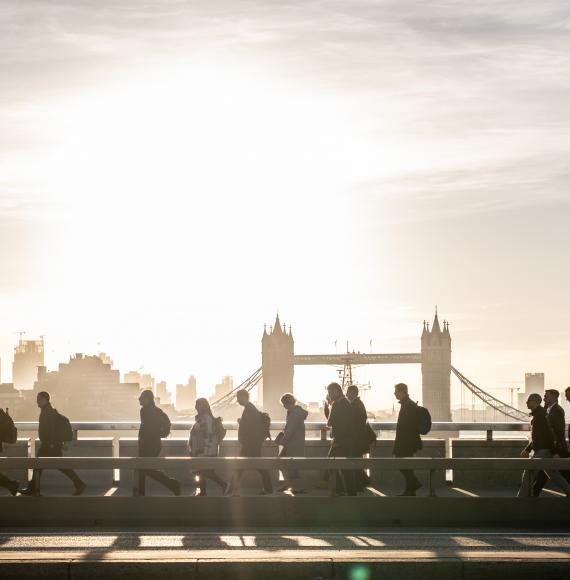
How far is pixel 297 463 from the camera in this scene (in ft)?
56.3

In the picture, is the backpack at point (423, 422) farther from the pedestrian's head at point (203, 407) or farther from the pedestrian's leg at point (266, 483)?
the pedestrian's head at point (203, 407)

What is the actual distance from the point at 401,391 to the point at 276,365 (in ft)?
578

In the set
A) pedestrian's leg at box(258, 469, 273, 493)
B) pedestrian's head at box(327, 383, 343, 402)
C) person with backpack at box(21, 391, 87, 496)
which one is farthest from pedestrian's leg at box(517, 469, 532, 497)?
person with backpack at box(21, 391, 87, 496)

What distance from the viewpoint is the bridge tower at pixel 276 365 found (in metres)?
194

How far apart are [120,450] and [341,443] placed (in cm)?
392

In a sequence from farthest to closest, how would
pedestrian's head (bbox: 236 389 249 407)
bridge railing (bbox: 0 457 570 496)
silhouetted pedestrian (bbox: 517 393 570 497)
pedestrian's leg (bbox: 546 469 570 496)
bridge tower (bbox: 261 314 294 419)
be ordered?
bridge tower (bbox: 261 314 294 419) → pedestrian's head (bbox: 236 389 249 407) → silhouetted pedestrian (bbox: 517 393 570 497) → pedestrian's leg (bbox: 546 469 570 496) → bridge railing (bbox: 0 457 570 496)

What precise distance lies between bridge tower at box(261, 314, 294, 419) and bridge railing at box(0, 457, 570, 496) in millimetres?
174312

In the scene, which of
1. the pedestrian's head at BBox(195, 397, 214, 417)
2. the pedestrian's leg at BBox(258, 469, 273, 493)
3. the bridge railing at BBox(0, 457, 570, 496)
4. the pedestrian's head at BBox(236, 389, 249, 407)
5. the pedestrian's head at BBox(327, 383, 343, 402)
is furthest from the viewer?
the pedestrian's head at BBox(327, 383, 343, 402)

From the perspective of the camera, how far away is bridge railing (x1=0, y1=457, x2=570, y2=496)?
16984 mm

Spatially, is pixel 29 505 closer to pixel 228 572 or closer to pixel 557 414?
pixel 228 572

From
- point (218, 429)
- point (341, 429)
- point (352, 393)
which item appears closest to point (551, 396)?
point (352, 393)

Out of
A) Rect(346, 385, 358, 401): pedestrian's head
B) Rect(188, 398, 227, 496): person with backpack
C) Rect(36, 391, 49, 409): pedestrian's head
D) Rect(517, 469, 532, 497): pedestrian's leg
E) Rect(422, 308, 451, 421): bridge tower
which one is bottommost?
Rect(517, 469, 532, 497): pedestrian's leg

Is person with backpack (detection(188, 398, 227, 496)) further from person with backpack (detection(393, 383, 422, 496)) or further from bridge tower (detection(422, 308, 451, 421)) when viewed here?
bridge tower (detection(422, 308, 451, 421))

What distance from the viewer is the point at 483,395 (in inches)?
7653
